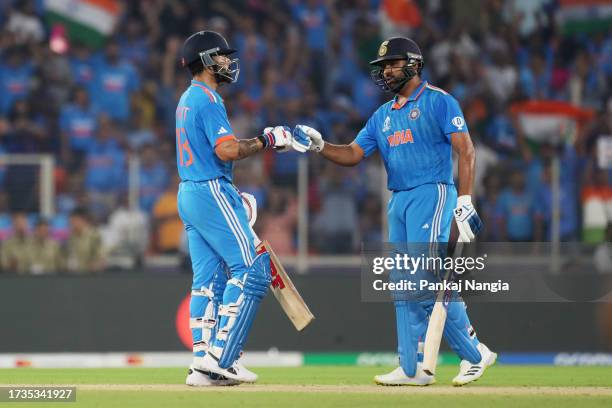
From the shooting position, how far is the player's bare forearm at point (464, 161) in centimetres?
907

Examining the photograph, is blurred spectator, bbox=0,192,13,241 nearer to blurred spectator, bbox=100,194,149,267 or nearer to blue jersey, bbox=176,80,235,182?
blurred spectator, bbox=100,194,149,267

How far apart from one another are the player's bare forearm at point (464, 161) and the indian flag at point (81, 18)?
10.4m

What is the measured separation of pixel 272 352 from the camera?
13.9m

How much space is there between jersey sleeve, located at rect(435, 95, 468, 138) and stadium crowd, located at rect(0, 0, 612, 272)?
5.02 m

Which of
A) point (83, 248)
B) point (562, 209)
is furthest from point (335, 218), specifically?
point (83, 248)

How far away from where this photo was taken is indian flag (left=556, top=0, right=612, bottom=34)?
18219 mm

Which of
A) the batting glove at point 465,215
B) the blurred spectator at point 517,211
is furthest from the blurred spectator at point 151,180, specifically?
the batting glove at point 465,215

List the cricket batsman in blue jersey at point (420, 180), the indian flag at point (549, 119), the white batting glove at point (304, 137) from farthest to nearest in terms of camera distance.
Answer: the indian flag at point (549, 119) < the white batting glove at point (304, 137) < the cricket batsman in blue jersey at point (420, 180)

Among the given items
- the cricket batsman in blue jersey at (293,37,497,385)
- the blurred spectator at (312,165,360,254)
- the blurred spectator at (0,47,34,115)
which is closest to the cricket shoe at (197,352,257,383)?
the cricket batsman in blue jersey at (293,37,497,385)

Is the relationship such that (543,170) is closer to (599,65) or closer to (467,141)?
(599,65)

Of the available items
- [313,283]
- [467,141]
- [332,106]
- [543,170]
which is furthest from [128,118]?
[467,141]

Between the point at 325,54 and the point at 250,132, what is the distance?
243 centimetres

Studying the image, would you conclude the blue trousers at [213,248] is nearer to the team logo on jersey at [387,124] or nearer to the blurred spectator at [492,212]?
the team logo on jersey at [387,124]

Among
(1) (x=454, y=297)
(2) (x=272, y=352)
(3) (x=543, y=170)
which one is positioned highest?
(3) (x=543, y=170)
